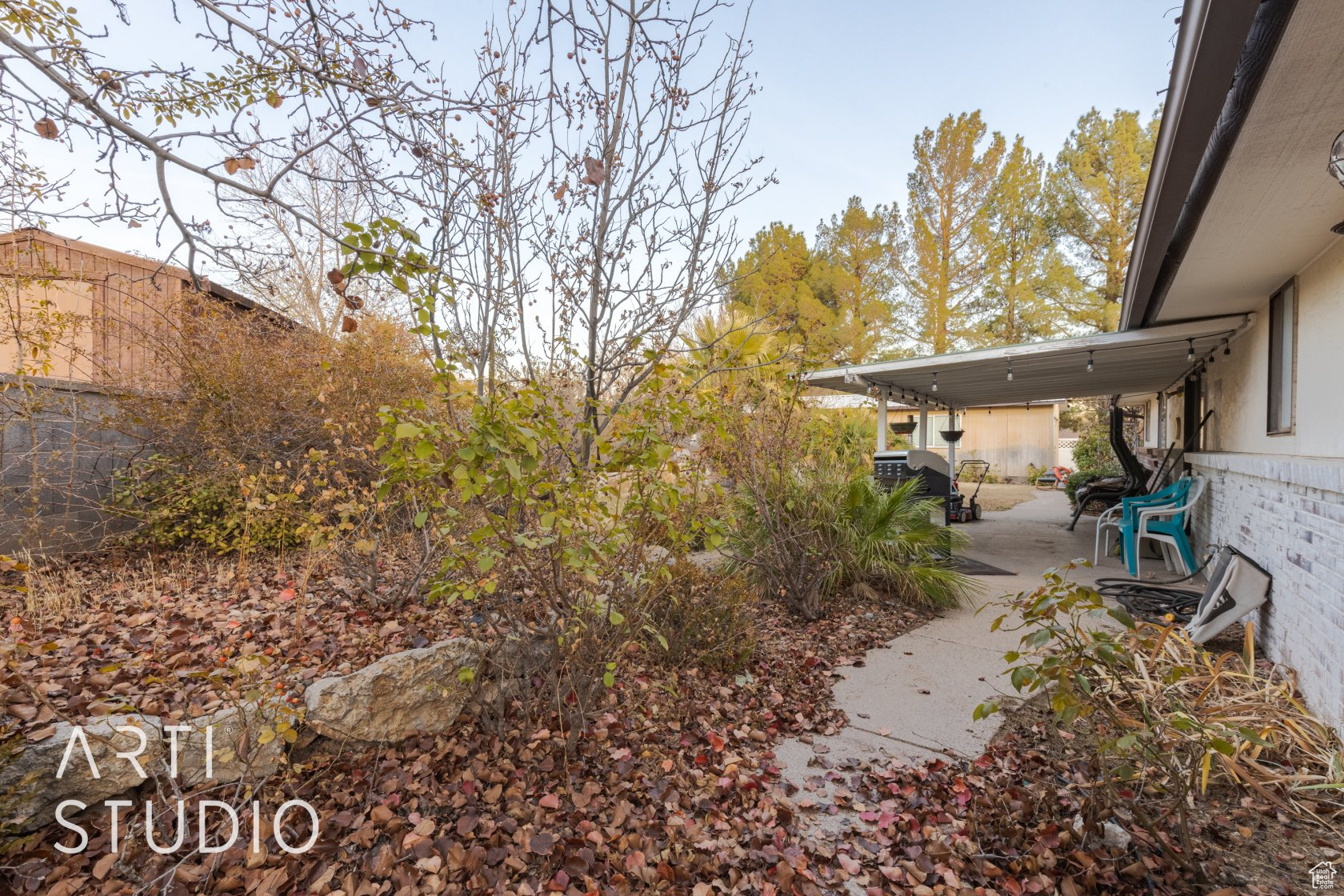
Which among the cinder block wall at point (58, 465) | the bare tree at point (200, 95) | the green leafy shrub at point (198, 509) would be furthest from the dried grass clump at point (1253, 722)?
the cinder block wall at point (58, 465)

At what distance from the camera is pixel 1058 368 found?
7262mm

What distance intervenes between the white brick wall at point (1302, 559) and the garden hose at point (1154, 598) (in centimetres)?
52

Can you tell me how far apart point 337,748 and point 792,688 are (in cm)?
210

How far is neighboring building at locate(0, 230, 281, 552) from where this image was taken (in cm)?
353

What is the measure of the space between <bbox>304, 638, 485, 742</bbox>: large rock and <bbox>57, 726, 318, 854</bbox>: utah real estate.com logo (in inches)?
10.9

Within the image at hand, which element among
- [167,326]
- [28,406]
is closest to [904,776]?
[28,406]

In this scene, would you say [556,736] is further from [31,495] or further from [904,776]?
[31,495]

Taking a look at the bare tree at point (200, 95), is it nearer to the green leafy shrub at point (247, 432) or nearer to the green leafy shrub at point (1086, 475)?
the green leafy shrub at point (247, 432)

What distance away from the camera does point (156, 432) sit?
439 centimetres

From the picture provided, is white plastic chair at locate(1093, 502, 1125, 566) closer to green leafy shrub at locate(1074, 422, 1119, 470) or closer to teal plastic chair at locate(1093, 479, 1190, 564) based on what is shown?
teal plastic chair at locate(1093, 479, 1190, 564)

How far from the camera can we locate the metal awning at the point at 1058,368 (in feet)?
17.9

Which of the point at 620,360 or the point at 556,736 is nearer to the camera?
the point at 556,736

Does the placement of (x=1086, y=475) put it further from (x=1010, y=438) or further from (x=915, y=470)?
(x=915, y=470)

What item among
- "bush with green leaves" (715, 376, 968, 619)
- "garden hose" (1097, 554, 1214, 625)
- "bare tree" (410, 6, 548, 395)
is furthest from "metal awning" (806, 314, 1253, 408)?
"bare tree" (410, 6, 548, 395)
